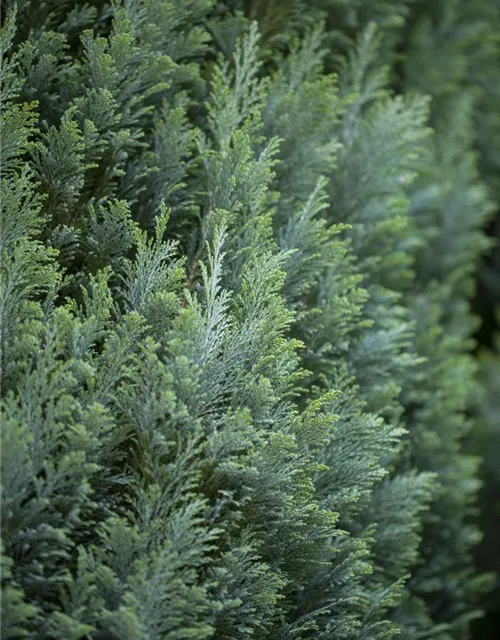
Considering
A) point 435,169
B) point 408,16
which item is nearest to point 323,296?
point 435,169

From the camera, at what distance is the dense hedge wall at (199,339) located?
1457 millimetres

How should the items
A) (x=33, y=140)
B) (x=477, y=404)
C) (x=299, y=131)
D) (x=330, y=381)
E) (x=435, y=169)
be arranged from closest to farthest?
(x=33, y=140) → (x=330, y=381) → (x=299, y=131) → (x=435, y=169) → (x=477, y=404)

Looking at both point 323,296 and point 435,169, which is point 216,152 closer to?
point 323,296

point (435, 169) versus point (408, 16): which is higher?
point (408, 16)

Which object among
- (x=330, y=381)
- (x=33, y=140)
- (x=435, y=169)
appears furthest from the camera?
(x=435, y=169)

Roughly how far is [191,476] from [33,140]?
3.26 ft

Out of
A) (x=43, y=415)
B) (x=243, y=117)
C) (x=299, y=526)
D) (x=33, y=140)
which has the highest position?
(x=243, y=117)

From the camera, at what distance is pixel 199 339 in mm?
1606

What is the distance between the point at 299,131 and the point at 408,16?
1.55 metres

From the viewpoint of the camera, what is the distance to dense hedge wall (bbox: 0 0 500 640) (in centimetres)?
146

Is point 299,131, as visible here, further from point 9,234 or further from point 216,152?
point 9,234

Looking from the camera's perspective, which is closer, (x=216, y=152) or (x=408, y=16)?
(x=216, y=152)

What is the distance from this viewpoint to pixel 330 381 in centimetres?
203

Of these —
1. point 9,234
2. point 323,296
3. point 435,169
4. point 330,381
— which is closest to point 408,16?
point 435,169
